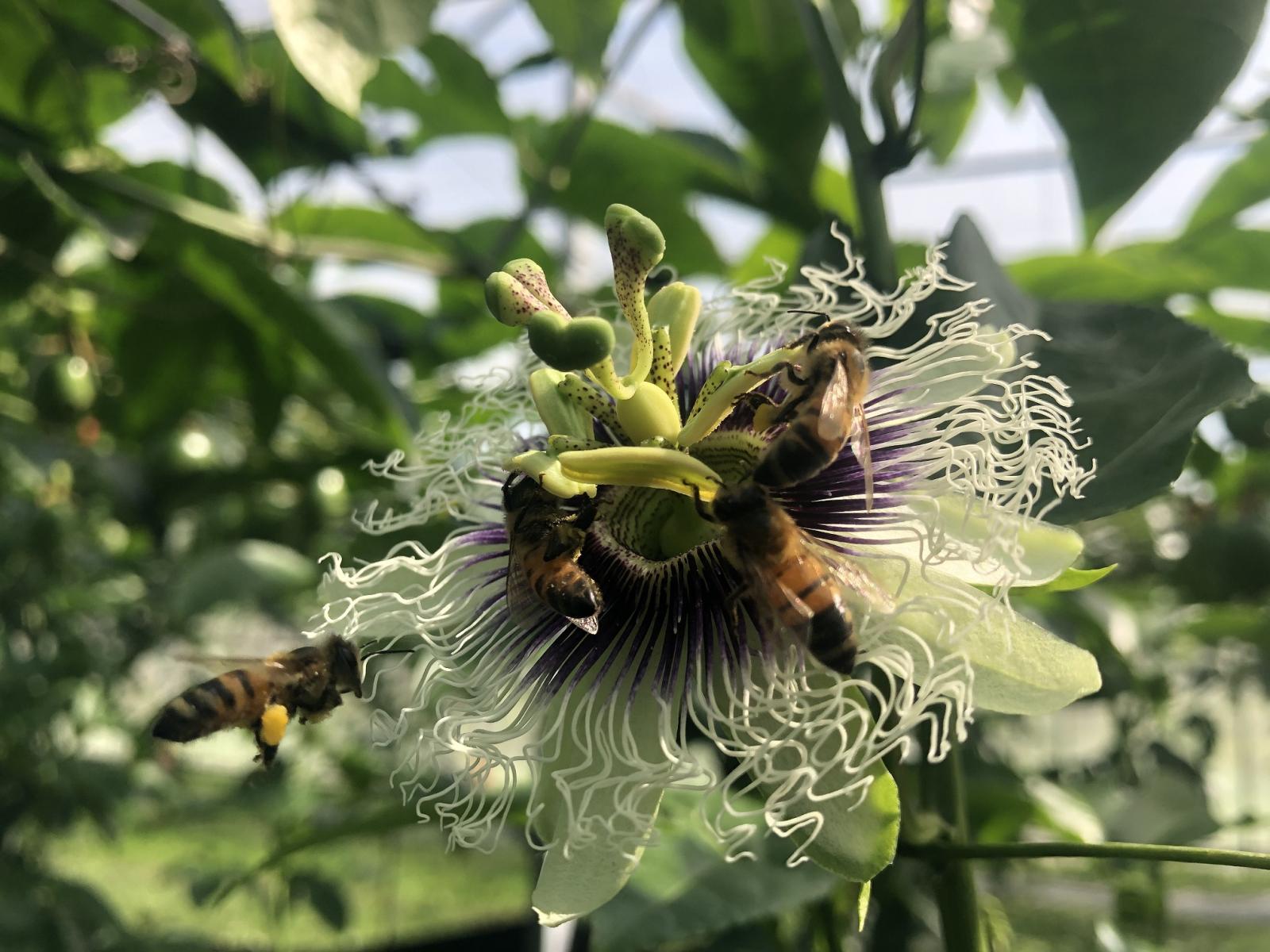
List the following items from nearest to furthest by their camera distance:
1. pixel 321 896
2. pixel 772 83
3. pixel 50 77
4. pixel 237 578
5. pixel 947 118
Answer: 1. pixel 772 83
2. pixel 50 77
3. pixel 947 118
4. pixel 237 578
5. pixel 321 896

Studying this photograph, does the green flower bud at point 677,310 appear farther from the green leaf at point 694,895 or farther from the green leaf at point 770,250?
the green leaf at point 770,250

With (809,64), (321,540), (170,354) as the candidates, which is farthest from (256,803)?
(809,64)

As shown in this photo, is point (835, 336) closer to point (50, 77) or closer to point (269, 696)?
point (269, 696)

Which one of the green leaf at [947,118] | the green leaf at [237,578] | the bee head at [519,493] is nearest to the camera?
the bee head at [519,493]

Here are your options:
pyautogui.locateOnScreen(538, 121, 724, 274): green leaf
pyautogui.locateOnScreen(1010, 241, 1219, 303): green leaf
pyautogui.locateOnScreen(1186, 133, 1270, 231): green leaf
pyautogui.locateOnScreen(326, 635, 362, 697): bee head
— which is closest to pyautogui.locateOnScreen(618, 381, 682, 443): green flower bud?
pyautogui.locateOnScreen(326, 635, 362, 697): bee head

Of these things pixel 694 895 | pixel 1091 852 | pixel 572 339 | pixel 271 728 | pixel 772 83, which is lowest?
pixel 694 895

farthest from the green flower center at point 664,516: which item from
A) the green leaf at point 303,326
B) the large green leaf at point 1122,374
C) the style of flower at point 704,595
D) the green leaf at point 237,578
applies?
the green leaf at point 237,578

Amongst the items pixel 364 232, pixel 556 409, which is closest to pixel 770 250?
pixel 364 232
